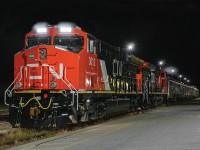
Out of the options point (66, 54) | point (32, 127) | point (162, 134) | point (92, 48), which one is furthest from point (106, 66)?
point (162, 134)

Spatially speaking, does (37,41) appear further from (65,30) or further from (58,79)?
(58,79)

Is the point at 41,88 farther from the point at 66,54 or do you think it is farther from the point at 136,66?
the point at 136,66

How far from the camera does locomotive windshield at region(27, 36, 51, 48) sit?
17.1 m

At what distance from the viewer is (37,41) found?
17203 millimetres

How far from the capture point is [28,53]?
16.0 m

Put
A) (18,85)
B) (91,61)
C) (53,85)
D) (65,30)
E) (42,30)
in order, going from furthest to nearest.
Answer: (91,61) → (42,30) → (65,30) → (18,85) → (53,85)

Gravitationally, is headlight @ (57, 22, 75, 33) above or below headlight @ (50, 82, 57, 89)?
above

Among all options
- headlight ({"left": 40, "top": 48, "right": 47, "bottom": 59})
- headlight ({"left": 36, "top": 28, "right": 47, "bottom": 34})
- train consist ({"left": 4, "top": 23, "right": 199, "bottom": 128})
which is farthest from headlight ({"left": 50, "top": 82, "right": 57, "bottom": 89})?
headlight ({"left": 36, "top": 28, "right": 47, "bottom": 34})

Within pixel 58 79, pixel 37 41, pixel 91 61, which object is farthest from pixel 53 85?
pixel 91 61

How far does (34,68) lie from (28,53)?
0.73 metres

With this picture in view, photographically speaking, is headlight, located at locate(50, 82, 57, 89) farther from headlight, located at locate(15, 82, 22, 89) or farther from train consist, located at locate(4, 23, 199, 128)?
headlight, located at locate(15, 82, 22, 89)

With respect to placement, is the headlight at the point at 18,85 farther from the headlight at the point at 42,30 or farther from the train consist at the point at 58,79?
the headlight at the point at 42,30

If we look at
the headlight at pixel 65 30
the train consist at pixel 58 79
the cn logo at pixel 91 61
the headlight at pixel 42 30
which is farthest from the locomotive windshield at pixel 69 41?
the cn logo at pixel 91 61

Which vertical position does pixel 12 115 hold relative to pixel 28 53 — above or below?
below
